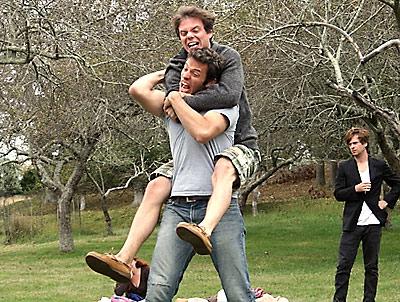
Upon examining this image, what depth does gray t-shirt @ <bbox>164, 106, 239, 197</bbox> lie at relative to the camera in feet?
13.3

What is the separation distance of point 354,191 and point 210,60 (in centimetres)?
416

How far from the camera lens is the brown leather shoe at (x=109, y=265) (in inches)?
158

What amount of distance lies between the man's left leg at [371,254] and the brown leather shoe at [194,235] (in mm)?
4305

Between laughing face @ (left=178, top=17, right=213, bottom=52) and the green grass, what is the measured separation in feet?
21.6

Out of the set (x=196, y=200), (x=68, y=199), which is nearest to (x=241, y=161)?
(x=196, y=200)

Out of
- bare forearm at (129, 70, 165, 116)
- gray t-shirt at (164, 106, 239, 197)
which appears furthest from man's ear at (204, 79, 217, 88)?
bare forearm at (129, 70, 165, 116)

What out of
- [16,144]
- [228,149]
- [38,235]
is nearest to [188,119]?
[228,149]

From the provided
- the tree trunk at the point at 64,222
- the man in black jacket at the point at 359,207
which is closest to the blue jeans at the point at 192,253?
the man in black jacket at the point at 359,207

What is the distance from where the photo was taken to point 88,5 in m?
12.7

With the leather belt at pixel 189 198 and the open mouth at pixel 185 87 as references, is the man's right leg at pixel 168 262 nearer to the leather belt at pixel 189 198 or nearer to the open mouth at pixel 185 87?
the leather belt at pixel 189 198

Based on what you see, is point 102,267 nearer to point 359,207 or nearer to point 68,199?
point 359,207

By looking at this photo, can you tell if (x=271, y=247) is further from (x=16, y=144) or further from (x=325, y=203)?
(x=325, y=203)

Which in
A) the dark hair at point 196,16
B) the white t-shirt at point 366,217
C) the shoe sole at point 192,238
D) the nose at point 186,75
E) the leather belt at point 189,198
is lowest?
the white t-shirt at point 366,217

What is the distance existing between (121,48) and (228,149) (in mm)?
9700
